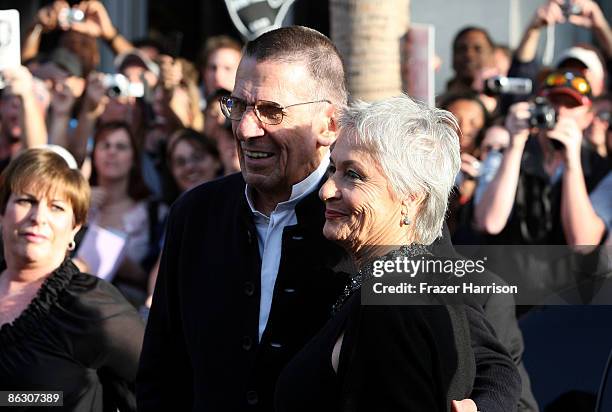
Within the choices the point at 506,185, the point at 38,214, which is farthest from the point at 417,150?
the point at 506,185

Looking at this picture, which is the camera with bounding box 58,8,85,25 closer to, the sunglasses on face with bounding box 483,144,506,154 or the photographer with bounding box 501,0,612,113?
the photographer with bounding box 501,0,612,113

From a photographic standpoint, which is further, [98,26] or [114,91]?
[98,26]

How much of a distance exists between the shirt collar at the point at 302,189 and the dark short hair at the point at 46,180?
121 centimetres

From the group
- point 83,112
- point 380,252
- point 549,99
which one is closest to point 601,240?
point 549,99

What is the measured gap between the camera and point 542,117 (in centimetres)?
560

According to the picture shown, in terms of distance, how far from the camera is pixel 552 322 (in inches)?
168

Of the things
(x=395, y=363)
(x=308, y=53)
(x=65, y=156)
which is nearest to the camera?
(x=395, y=363)

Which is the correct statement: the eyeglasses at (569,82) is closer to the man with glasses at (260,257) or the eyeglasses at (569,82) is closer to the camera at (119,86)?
the man with glasses at (260,257)

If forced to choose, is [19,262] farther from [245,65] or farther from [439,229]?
[439,229]

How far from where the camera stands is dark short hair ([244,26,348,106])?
143 inches

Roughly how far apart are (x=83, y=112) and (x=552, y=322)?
3957 millimetres

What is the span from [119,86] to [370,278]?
4712 mm

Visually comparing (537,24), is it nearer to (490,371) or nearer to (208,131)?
(208,131)

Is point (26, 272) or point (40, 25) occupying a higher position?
point (40, 25)
